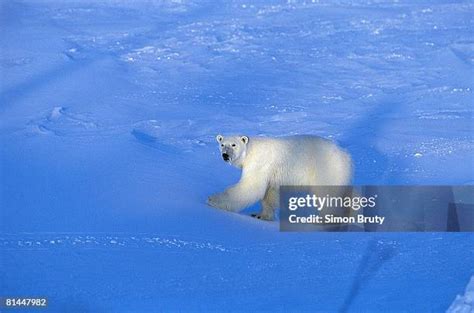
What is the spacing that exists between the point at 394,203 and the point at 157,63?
1762 millimetres

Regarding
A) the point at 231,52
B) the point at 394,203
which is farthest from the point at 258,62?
the point at 394,203

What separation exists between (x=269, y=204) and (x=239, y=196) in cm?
11

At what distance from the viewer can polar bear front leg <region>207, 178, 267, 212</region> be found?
338 cm

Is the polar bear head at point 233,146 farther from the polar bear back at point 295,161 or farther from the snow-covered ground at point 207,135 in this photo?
the snow-covered ground at point 207,135

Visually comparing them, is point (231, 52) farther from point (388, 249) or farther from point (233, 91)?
point (388, 249)

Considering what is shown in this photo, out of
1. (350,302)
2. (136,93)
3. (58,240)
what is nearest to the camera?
(350,302)

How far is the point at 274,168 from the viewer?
3432mm

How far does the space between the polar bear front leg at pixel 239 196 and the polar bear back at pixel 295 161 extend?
0.04m

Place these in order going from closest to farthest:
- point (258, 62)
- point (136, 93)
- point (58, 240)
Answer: point (58, 240)
point (136, 93)
point (258, 62)

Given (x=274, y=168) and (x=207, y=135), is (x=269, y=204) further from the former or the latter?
(x=207, y=135)

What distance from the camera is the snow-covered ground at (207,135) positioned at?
9.35ft

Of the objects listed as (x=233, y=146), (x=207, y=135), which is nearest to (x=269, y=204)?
(x=233, y=146)

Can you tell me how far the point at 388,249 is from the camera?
120 inches

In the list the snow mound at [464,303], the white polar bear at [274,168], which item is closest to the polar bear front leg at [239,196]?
the white polar bear at [274,168]
